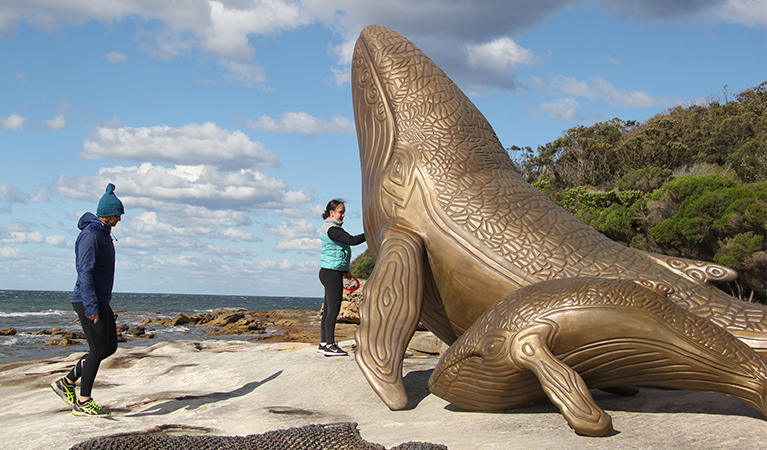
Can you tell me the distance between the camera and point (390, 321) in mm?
3652

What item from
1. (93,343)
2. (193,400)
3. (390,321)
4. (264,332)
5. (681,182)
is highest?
(681,182)

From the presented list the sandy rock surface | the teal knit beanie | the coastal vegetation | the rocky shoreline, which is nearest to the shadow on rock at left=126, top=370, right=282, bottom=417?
the sandy rock surface

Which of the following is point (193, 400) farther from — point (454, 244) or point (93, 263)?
point (454, 244)

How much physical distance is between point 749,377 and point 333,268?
4487mm

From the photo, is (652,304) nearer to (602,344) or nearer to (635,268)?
(602,344)

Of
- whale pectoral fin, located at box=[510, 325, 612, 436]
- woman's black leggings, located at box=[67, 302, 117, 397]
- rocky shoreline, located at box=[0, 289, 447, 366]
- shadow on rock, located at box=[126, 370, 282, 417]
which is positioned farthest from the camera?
rocky shoreline, located at box=[0, 289, 447, 366]

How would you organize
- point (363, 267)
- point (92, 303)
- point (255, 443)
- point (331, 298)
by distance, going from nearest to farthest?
point (255, 443) → point (92, 303) → point (331, 298) → point (363, 267)

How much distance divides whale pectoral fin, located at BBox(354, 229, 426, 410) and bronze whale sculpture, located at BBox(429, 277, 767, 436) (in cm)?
61

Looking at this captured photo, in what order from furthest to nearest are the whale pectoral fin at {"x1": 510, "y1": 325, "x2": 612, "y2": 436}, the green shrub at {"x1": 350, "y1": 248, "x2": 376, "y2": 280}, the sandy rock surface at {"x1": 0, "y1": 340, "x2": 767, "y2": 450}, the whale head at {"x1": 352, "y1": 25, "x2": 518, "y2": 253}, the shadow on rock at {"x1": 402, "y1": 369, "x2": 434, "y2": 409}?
the green shrub at {"x1": 350, "y1": 248, "x2": 376, "y2": 280}
the whale head at {"x1": 352, "y1": 25, "x2": 518, "y2": 253}
the shadow on rock at {"x1": 402, "y1": 369, "x2": 434, "y2": 409}
the sandy rock surface at {"x1": 0, "y1": 340, "x2": 767, "y2": 450}
the whale pectoral fin at {"x1": 510, "y1": 325, "x2": 612, "y2": 436}

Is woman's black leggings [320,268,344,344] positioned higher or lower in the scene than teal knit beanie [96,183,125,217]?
lower

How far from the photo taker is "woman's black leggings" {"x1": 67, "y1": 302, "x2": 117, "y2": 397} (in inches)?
174

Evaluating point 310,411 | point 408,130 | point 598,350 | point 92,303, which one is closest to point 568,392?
point 598,350

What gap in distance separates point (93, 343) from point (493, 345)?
328cm

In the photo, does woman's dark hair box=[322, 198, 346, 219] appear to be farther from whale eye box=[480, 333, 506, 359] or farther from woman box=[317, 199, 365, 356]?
whale eye box=[480, 333, 506, 359]
